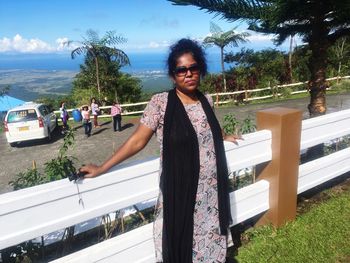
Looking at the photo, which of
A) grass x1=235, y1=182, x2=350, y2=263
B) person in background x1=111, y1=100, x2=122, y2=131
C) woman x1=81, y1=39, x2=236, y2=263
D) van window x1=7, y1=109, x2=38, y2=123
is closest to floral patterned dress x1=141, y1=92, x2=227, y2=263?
woman x1=81, y1=39, x2=236, y2=263

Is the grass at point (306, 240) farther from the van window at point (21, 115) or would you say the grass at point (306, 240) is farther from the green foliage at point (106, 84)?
the green foliage at point (106, 84)

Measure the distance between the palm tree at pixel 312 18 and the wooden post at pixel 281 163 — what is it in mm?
2507

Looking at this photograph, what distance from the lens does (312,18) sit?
578 cm

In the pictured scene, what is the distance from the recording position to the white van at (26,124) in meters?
14.8

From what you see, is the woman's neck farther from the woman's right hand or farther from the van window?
the van window

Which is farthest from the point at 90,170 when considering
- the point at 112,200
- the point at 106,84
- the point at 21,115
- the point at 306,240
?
the point at 106,84

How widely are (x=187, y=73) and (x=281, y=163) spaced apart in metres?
1.45

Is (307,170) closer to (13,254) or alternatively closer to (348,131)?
(348,131)

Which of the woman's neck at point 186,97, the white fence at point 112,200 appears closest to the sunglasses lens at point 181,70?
the woman's neck at point 186,97

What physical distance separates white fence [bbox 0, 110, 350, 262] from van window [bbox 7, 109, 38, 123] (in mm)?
13285

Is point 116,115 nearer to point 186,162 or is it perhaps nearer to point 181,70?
point 181,70

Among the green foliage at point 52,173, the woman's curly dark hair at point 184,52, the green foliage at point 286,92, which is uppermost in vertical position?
the woman's curly dark hair at point 184,52

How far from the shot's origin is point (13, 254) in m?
2.97

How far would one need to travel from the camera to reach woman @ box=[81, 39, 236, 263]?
2.54 meters
